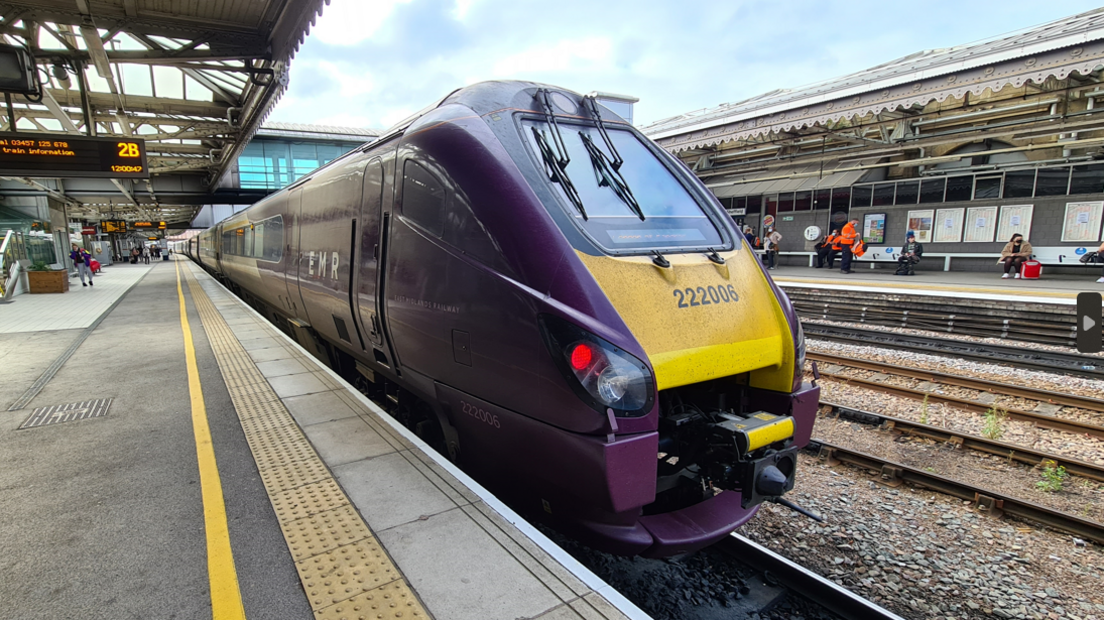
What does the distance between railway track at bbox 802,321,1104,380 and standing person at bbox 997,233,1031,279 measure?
8.32 metres

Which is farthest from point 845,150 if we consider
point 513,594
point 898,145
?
point 513,594

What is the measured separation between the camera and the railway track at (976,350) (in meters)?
7.46

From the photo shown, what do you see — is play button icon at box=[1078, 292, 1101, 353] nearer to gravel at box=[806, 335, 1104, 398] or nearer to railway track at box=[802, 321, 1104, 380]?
gravel at box=[806, 335, 1104, 398]

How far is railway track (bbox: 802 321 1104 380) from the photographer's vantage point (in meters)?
7.46

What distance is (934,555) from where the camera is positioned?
142 inches

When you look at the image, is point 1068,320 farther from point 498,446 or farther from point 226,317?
point 226,317

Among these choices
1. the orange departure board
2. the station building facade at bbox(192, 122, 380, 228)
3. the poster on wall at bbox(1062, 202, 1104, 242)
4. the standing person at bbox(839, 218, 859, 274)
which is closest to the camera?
the orange departure board

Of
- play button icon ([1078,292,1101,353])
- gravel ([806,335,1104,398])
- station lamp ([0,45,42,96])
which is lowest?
gravel ([806,335,1104,398])

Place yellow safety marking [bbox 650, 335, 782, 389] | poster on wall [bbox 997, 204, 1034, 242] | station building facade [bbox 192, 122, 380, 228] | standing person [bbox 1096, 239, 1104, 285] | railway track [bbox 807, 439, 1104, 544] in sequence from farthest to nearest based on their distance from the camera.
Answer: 1. station building facade [bbox 192, 122, 380, 228]
2. poster on wall [bbox 997, 204, 1034, 242]
3. standing person [bbox 1096, 239, 1104, 285]
4. railway track [bbox 807, 439, 1104, 544]
5. yellow safety marking [bbox 650, 335, 782, 389]

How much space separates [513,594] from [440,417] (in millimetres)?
1567

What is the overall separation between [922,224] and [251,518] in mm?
20039

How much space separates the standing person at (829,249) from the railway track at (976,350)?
10024 millimetres

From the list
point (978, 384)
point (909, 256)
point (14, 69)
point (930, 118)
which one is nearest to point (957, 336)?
point (978, 384)

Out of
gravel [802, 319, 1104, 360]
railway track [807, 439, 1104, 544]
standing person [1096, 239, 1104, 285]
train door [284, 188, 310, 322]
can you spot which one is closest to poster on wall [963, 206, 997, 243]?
standing person [1096, 239, 1104, 285]
